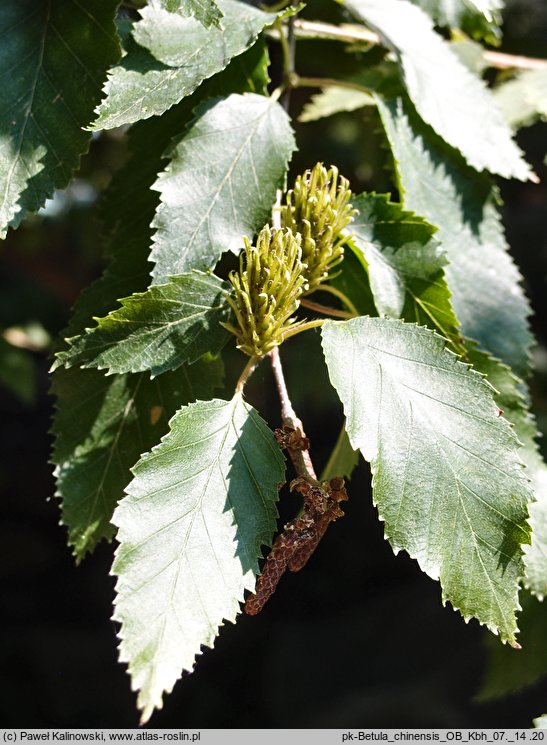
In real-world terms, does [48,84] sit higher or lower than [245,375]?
higher

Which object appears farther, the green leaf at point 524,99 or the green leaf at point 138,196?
the green leaf at point 524,99

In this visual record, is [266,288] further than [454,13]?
No

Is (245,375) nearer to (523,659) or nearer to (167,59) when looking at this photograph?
(167,59)

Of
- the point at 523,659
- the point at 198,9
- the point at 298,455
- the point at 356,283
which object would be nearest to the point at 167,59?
the point at 198,9

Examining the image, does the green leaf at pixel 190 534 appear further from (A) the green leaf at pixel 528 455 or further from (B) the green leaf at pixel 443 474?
(A) the green leaf at pixel 528 455

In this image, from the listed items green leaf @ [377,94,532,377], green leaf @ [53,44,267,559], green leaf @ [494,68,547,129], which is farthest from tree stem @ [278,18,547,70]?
green leaf @ [53,44,267,559]

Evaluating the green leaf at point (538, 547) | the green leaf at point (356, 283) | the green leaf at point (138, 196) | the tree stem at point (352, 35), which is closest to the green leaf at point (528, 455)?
the green leaf at point (538, 547)

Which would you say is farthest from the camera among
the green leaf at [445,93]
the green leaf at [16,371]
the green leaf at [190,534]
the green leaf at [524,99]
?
the green leaf at [16,371]
